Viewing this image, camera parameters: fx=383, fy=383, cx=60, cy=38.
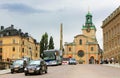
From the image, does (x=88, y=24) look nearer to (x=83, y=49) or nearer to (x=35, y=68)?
(x=83, y=49)

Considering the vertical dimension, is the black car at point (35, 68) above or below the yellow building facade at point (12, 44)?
below

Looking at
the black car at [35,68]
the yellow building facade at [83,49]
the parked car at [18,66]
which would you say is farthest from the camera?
the yellow building facade at [83,49]

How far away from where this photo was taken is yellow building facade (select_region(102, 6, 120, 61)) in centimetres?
10006

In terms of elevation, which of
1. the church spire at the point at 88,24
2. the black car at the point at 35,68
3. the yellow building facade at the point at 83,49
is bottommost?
the black car at the point at 35,68

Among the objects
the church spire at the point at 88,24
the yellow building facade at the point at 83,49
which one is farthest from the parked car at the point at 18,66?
the church spire at the point at 88,24

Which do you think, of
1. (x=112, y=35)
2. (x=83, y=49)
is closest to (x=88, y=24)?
(x=83, y=49)

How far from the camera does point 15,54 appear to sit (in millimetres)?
132000

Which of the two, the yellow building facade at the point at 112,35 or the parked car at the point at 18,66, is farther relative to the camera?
the yellow building facade at the point at 112,35

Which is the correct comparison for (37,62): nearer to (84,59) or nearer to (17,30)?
(17,30)

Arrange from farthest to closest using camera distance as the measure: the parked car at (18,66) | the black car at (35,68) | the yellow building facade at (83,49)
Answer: the yellow building facade at (83,49), the parked car at (18,66), the black car at (35,68)

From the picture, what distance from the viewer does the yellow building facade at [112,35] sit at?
10006cm

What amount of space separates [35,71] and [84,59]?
129 metres

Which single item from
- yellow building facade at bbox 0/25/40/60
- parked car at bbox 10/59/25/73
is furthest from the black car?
yellow building facade at bbox 0/25/40/60

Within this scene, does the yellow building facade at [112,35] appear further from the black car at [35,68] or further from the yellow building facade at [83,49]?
the black car at [35,68]
